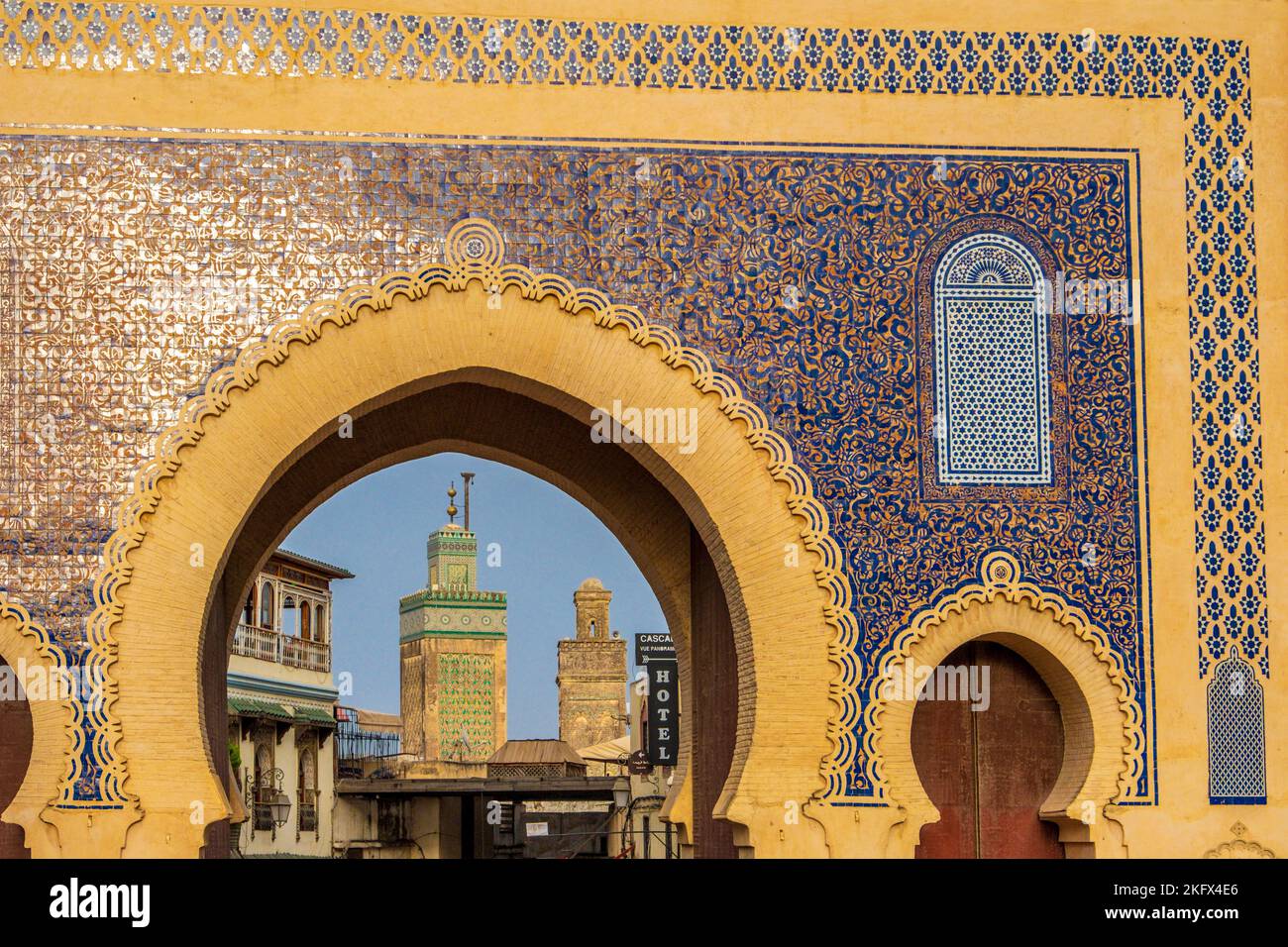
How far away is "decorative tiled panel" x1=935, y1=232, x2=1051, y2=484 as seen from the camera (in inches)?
378

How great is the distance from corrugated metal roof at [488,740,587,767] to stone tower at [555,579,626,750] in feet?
19.5

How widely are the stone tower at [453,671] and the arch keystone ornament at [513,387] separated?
25011mm

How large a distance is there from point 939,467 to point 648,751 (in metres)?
13.6

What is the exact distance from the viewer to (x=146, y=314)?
937 centimetres

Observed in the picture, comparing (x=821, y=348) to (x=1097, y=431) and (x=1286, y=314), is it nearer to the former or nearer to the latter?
(x=1097, y=431)

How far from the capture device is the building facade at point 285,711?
77.5ft

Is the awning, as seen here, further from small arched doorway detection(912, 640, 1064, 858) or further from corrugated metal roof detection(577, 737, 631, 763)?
small arched doorway detection(912, 640, 1064, 858)

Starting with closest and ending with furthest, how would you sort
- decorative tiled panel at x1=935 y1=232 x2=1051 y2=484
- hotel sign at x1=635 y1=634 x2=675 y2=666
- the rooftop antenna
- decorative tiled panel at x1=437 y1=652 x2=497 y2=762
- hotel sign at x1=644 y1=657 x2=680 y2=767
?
decorative tiled panel at x1=935 y1=232 x2=1051 y2=484 < hotel sign at x1=644 y1=657 x2=680 y2=767 < hotel sign at x1=635 y1=634 x2=675 y2=666 < decorative tiled panel at x1=437 y1=652 x2=497 y2=762 < the rooftop antenna

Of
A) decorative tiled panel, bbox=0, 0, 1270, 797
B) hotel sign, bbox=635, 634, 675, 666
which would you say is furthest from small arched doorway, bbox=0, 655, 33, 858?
hotel sign, bbox=635, 634, 675, 666

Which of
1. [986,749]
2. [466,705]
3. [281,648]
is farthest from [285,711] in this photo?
[986,749]

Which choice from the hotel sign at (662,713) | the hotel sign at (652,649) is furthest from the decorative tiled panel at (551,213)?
the hotel sign at (652,649)

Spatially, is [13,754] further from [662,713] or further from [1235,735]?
[662,713]
